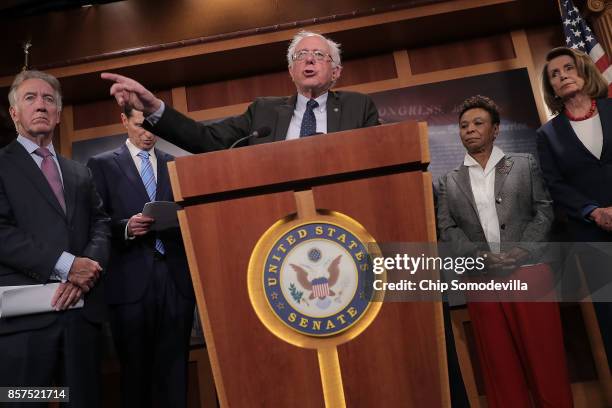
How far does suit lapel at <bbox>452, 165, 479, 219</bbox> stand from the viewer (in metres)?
2.67

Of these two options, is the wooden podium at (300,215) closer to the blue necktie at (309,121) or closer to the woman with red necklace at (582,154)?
the blue necktie at (309,121)

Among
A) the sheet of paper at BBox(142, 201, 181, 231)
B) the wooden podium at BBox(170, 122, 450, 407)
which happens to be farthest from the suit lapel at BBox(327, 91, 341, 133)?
the sheet of paper at BBox(142, 201, 181, 231)

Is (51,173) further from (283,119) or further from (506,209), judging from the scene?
(506,209)

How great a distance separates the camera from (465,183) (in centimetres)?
272

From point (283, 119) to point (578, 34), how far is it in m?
2.15

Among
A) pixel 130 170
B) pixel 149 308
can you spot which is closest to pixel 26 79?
pixel 130 170

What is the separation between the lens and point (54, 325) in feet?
6.80

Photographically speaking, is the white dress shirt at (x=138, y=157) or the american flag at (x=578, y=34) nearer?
the white dress shirt at (x=138, y=157)

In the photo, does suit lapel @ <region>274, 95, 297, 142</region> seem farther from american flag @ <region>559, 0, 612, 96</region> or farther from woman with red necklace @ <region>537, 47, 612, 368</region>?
american flag @ <region>559, 0, 612, 96</region>

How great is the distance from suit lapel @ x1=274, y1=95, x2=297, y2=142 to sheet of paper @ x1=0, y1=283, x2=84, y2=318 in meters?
0.94

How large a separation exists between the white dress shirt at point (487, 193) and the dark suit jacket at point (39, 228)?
1584mm

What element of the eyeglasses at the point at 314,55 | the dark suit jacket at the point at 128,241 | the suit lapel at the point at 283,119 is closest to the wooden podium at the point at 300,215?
the suit lapel at the point at 283,119

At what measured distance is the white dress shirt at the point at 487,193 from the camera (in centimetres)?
260

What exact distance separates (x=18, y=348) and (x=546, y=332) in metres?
1.99
